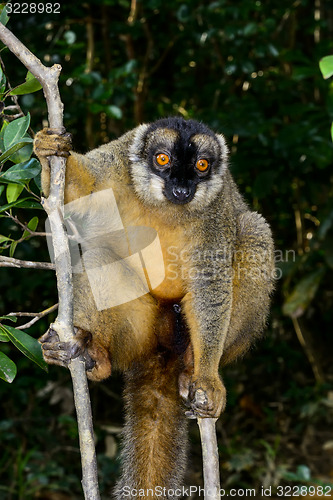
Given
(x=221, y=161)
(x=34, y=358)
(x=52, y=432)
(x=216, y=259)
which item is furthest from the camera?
(x=52, y=432)

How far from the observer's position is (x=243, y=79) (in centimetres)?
802

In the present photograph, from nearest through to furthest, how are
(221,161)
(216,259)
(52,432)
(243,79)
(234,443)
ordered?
(216,259) < (221,161) < (52,432) < (234,443) < (243,79)

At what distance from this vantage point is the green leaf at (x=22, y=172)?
2.83 m

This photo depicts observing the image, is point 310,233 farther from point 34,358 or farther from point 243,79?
point 34,358

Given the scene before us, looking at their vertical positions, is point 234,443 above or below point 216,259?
below

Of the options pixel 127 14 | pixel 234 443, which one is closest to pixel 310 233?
pixel 234 443

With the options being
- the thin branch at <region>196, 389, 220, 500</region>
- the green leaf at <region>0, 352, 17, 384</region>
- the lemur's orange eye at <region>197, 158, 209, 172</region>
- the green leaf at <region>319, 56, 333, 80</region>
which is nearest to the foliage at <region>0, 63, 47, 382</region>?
the green leaf at <region>0, 352, 17, 384</region>

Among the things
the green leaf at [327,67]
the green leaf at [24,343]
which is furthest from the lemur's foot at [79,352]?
the green leaf at [327,67]

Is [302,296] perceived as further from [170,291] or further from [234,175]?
[170,291]

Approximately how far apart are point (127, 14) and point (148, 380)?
17.5 feet

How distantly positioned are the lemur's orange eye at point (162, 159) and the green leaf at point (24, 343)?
155cm

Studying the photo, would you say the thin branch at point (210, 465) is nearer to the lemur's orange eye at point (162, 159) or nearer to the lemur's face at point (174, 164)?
the lemur's face at point (174, 164)

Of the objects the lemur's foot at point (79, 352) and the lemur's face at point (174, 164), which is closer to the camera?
the lemur's foot at point (79, 352)

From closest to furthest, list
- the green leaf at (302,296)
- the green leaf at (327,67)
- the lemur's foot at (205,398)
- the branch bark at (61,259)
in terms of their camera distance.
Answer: the green leaf at (327,67) < the branch bark at (61,259) < the lemur's foot at (205,398) < the green leaf at (302,296)
